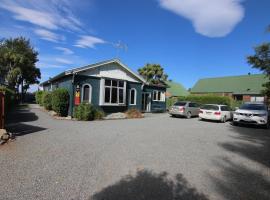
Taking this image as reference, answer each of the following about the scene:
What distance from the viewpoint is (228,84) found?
49.3 metres

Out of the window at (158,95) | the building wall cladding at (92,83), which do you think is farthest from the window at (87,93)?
the window at (158,95)

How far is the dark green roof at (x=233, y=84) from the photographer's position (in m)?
45.1

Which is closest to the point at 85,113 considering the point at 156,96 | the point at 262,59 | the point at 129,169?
the point at 129,169

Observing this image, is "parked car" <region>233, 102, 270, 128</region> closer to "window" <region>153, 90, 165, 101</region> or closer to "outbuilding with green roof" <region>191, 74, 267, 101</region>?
"window" <region>153, 90, 165, 101</region>

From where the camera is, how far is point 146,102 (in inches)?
1041

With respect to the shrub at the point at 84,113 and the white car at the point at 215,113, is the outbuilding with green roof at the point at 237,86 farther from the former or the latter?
the shrub at the point at 84,113

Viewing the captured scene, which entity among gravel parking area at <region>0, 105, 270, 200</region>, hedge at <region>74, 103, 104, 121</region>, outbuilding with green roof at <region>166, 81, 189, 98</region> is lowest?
gravel parking area at <region>0, 105, 270, 200</region>

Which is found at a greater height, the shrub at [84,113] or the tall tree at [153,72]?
the tall tree at [153,72]

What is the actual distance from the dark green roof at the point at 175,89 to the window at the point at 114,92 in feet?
102

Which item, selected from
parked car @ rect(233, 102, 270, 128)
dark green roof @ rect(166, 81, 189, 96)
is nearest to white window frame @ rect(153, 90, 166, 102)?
parked car @ rect(233, 102, 270, 128)

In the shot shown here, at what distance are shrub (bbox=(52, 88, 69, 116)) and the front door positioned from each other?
31.9 ft

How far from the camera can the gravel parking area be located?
4527mm

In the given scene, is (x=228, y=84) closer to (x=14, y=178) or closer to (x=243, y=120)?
(x=243, y=120)

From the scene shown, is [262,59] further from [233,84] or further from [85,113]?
[85,113]
